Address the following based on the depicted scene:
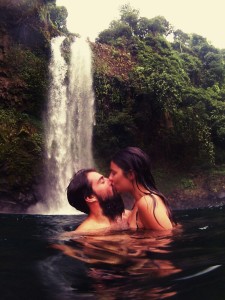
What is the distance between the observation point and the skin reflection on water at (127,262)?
7.00 feet

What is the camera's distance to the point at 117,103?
19.7 meters

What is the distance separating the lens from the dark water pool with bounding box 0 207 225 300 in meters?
2.12

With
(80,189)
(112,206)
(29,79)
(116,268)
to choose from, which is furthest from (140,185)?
(29,79)

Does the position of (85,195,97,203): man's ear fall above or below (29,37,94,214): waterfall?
below

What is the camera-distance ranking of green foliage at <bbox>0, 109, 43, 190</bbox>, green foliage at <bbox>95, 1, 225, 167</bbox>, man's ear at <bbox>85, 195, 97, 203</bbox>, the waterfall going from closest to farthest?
1. man's ear at <bbox>85, 195, 97, 203</bbox>
2. green foliage at <bbox>0, 109, 43, 190</bbox>
3. the waterfall
4. green foliage at <bbox>95, 1, 225, 167</bbox>

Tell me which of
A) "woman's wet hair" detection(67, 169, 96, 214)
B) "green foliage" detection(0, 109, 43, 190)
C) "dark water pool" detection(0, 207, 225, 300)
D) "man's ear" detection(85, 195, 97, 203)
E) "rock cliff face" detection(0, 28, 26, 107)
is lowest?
"dark water pool" detection(0, 207, 225, 300)

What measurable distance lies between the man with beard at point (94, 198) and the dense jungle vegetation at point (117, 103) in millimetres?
12488

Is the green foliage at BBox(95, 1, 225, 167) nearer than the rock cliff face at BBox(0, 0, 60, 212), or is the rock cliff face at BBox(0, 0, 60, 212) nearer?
the rock cliff face at BBox(0, 0, 60, 212)

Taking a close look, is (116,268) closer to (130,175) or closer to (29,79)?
(130,175)

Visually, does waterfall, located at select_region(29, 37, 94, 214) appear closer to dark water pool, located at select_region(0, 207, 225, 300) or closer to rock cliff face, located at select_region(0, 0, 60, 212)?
rock cliff face, located at select_region(0, 0, 60, 212)

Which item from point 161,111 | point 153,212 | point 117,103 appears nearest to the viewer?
point 153,212

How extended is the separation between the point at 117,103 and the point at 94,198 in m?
16.5

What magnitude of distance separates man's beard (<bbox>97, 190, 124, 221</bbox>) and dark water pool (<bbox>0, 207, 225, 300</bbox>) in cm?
24

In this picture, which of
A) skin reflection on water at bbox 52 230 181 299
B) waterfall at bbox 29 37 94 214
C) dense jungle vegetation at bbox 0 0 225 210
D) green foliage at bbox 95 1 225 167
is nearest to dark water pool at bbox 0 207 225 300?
skin reflection on water at bbox 52 230 181 299
